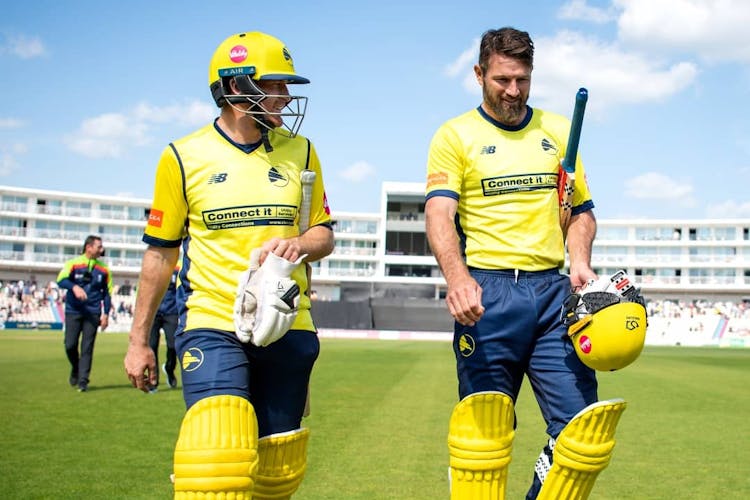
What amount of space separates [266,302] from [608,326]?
5.52 feet

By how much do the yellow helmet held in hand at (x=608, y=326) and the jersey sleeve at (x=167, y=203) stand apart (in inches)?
83.6

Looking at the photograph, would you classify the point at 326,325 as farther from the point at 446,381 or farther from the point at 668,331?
the point at 446,381

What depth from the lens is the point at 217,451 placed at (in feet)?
11.4

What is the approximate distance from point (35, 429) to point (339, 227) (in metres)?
97.4

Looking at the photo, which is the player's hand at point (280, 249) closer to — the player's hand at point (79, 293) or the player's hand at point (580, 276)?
the player's hand at point (580, 276)

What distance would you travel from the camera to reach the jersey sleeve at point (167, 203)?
4.11m

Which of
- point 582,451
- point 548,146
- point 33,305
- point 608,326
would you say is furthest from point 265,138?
point 33,305

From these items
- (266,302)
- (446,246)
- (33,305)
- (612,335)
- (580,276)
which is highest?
(446,246)

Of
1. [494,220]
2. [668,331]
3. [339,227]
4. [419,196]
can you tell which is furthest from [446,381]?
[339,227]

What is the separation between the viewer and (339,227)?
348ft

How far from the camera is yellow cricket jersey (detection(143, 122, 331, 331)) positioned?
4020 millimetres

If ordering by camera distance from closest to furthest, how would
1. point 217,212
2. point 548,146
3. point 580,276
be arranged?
point 217,212, point 580,276, point 548,146

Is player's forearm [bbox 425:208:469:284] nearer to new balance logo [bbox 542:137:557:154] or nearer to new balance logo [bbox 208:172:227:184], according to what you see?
new balance logo [bbox 542:137:557:154]

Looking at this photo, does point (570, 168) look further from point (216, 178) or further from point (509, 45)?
point (216, 178)
